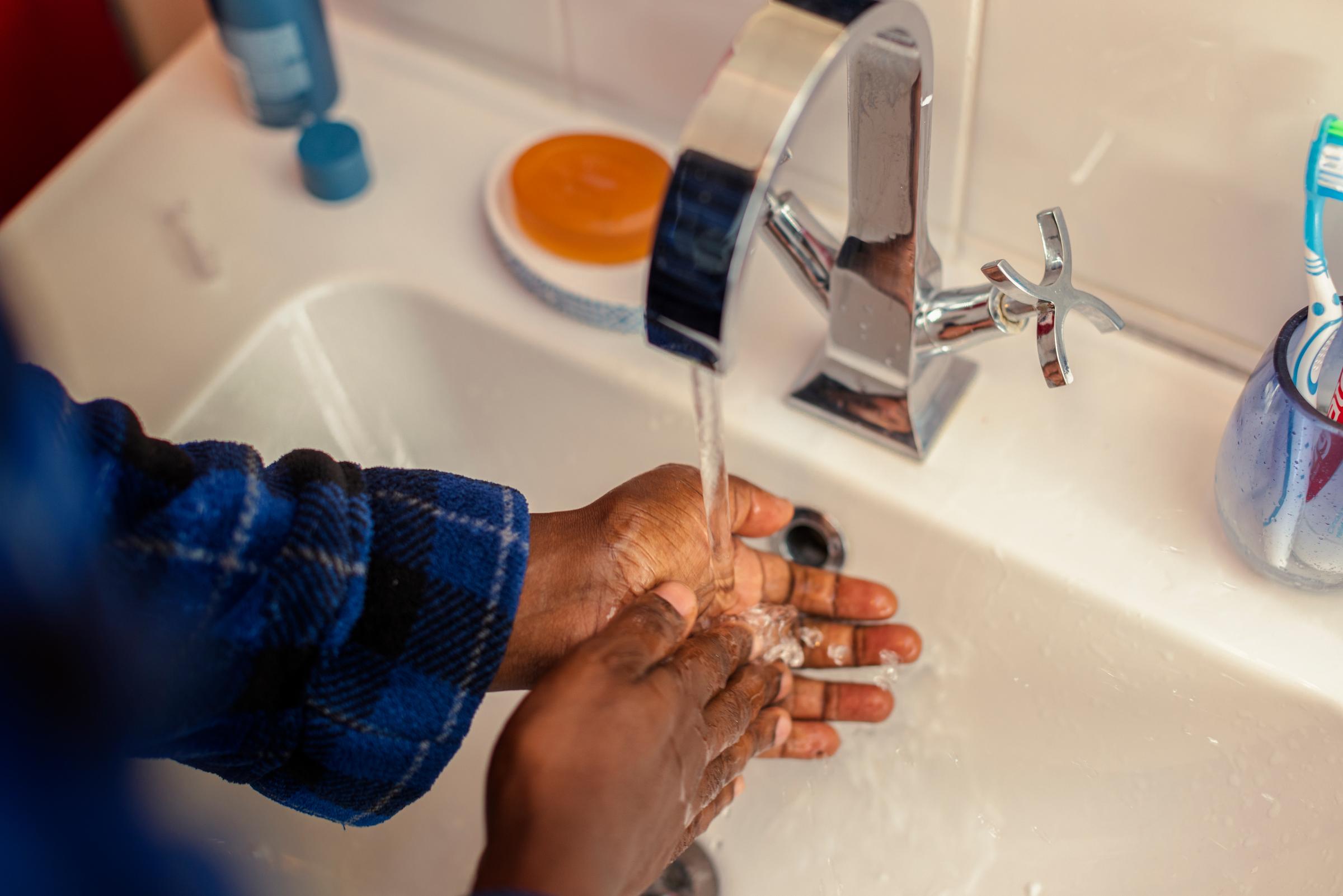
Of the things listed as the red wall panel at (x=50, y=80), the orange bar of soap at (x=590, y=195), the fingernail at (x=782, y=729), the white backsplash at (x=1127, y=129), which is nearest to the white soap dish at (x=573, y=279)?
the orange bar of soap at (x=590, y=195)

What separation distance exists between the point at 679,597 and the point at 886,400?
0.48 ft

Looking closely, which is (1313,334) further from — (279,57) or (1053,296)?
(279,57)

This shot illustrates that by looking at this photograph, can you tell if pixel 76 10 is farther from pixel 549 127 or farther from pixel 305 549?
pixel 305 549

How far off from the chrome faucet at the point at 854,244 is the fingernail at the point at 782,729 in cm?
15

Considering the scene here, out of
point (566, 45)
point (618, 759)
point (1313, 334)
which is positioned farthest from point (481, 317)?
point (1313, 334)

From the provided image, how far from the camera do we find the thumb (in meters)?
0.49

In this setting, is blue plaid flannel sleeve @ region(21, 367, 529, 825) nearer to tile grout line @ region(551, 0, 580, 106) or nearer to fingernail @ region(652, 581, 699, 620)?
fingernail @ region(652, 581, 699, 620)

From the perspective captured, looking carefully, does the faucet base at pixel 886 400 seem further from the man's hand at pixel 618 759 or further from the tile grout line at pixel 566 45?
the tile grout line at pixel 566 45

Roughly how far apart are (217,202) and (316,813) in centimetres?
38

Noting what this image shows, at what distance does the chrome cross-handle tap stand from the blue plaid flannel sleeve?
8.9 inches

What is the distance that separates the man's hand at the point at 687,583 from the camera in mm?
538

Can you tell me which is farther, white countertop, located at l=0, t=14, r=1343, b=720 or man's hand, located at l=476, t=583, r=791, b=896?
white countertop, located at l=0, t=14, r=1343, b=720

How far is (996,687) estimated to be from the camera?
23.5 inches

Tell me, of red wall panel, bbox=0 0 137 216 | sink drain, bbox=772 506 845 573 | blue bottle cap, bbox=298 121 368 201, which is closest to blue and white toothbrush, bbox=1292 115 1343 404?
sink drain, bbox=772 506 845 573
